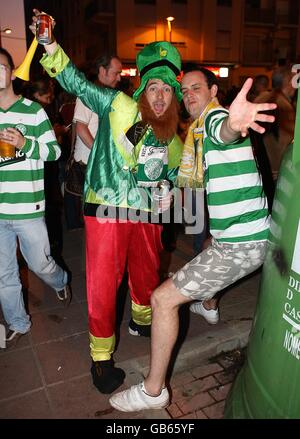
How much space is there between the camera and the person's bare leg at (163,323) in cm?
217

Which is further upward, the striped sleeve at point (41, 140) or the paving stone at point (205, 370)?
the striped sleeve at point (41, 140)

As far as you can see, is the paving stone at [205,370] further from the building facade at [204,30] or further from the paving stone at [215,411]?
the building facade at [204,30]

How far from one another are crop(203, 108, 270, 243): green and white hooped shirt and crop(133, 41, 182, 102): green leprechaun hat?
2.13 feet

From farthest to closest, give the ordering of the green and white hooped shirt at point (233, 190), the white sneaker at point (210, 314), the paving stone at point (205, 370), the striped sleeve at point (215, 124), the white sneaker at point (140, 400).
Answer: the white sneaker at point (210, 314) < the paving stone at point (205, 370) < the white sneaker at point (140, 400) < the green and white hooped shirt at point (233, 190) < the striped sleeve at point (215, 124)

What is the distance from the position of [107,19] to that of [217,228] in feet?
89.7

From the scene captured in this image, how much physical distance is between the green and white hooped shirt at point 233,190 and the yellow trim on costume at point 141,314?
1.25m

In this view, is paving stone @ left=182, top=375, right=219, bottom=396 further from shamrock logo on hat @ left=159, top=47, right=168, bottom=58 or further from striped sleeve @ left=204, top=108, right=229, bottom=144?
shamrock logo on hat @ left=159, top=47, right=168, bottom=58

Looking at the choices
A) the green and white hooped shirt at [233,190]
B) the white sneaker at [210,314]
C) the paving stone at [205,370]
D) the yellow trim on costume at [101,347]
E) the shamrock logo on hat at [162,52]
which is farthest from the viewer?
the white sneaker at [210,314]

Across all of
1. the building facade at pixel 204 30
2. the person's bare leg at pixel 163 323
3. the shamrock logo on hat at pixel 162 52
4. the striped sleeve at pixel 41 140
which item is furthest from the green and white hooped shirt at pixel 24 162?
the building facade at pixel 204 30

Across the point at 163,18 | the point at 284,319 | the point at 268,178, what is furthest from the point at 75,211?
the point at 163,18

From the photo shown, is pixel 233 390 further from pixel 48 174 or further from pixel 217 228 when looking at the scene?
pixel 48 174

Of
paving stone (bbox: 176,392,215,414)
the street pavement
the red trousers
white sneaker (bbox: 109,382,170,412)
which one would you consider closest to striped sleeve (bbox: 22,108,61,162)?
the red trousers

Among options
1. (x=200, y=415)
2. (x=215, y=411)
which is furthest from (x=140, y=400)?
(x=215, y=411)

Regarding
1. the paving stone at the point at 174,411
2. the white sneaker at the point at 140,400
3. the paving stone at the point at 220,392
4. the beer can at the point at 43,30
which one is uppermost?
the beer can at the point at 43,30
